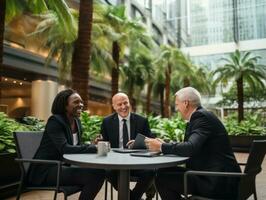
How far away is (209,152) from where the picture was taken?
3227mm

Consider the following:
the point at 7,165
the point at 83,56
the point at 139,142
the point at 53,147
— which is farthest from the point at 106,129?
the point at 83,56

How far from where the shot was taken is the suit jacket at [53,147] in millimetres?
3574

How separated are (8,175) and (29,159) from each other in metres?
2.32

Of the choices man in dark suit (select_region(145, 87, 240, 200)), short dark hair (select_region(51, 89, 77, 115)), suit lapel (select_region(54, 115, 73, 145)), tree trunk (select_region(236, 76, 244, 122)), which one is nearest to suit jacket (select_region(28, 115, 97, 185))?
suit lapel (select_region(54, 115, 73, 145))

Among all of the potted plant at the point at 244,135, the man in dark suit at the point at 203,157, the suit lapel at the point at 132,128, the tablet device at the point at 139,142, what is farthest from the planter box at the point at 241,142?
the man in dark suit at the point at 203,157

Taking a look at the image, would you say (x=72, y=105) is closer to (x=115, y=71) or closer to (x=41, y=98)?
(x=115, y=71)

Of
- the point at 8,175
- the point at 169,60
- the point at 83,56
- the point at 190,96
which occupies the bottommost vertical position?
the point at 8,175

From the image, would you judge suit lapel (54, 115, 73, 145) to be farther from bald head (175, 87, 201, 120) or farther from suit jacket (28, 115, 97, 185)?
bald head (175, 87, 201, 120)

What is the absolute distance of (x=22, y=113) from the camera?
2325 centimetres

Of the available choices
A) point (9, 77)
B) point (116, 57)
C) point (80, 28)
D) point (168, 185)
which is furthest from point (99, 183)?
point (9, 77)

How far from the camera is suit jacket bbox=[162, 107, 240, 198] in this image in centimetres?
310

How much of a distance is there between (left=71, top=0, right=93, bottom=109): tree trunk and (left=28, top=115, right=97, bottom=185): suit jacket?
665 centimetres

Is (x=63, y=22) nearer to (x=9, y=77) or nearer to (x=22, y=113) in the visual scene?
(x=9, y=77)

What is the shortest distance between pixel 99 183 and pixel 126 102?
1487 millimetres
